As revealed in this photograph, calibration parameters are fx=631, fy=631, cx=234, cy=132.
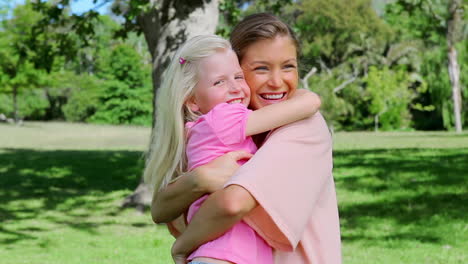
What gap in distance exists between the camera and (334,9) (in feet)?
165

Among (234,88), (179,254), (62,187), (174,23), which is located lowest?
(62,187)

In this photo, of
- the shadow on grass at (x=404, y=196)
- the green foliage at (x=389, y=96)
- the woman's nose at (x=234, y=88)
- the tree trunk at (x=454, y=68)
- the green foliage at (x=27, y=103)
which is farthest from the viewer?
the green foliage at (x=27, y=103)

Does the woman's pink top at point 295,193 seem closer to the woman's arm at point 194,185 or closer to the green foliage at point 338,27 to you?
the woman's arm at point 194,185

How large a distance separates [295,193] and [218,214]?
24cm

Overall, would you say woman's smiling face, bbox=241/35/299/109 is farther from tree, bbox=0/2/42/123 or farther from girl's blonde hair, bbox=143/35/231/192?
tree, bbox=0/2/42/123

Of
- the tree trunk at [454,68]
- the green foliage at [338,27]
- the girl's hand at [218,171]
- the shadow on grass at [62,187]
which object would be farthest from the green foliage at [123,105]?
the girl's hand at [218,171]

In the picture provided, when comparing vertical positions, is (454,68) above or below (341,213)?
below

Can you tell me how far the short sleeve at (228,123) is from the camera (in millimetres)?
2021

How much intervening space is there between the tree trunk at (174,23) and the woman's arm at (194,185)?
727 centimetres

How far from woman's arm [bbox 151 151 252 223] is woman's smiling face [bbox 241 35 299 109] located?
0.32 m

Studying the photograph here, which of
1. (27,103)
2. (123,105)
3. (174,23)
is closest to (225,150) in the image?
(174,23)

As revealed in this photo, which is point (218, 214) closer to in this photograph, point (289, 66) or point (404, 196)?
point (289, 66)

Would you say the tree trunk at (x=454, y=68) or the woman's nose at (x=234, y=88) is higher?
the woman's nose at (x=234, y=88)

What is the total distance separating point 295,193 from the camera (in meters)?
1.92
